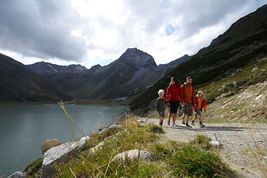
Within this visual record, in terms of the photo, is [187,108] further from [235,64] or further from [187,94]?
[235,64]

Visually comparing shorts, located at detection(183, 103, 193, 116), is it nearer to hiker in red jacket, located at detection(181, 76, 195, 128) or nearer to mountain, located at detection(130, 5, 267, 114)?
hiker in red jacket, located at detection(181, 76, 195, 128)

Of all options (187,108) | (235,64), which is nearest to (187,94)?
(187,108)

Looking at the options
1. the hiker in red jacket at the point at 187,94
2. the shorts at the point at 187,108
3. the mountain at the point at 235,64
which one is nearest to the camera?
the hiker in red jacket at the point at 187,94

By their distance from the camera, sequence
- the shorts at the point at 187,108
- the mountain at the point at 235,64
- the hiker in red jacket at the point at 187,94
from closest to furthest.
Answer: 1. the hiker in red jacket at the point at 187,94
2. the shorts at the point at 187,108
3. the mountain at the point at 235,64

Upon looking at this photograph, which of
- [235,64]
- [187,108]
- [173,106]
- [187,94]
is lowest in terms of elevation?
[187,108]

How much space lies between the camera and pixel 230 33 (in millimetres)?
128375

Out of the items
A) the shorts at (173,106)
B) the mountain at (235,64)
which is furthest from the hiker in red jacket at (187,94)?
the mountain at (235,64)

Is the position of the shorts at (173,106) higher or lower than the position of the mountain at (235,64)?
lower

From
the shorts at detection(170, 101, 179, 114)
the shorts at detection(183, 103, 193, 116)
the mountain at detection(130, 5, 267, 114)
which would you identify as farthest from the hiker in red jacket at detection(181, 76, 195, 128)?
the mountain at detection(130, 5, 267, 114)

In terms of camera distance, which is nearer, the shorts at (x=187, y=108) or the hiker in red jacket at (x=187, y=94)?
the hiker in red jacket at (x=187, y=94)

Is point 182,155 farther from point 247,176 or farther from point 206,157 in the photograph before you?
point 247,176

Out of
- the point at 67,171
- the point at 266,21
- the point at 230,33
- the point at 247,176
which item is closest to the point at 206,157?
the point at 247,176

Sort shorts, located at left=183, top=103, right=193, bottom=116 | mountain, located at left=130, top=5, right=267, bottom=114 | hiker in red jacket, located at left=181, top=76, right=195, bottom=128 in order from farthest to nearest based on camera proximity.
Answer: mountain, located at left=130, top=5, right=267, bottom=114 → shorts, located at left=183, top=103, right=193, bottom=116 → hiker in red jacket, located at left=181, top=76, right=195, bottom=128

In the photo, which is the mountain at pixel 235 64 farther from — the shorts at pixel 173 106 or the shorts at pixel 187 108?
the shorts at pixel 173 106
